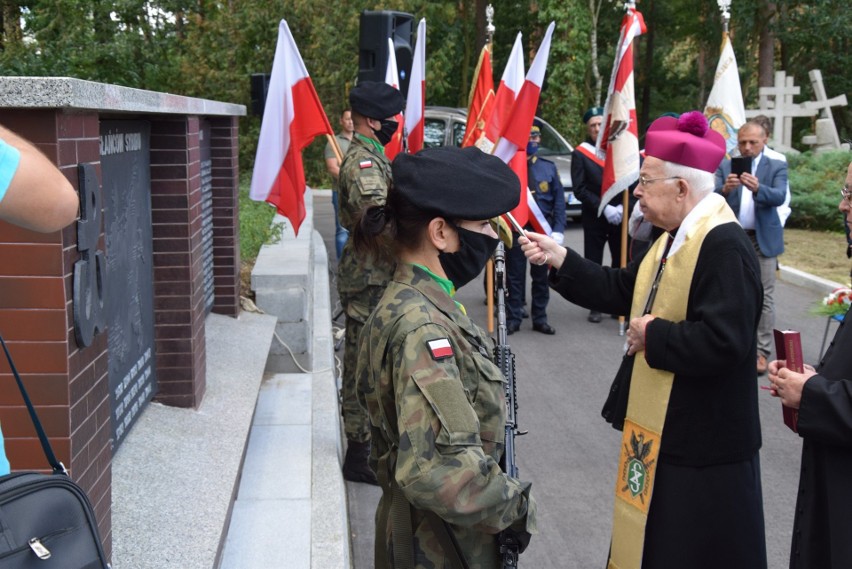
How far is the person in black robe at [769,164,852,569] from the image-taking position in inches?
114

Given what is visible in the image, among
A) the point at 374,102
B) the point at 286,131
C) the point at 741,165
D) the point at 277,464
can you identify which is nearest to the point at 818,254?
→ the point at 741,165

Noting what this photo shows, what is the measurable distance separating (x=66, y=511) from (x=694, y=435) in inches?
85.9

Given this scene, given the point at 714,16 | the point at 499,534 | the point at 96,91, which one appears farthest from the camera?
the point at 714,16

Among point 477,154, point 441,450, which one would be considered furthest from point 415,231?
point 441,450

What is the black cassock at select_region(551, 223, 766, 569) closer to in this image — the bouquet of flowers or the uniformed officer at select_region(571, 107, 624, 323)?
the bouquet of flowers

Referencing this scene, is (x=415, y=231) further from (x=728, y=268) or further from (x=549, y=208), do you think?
(x=549, y=208)

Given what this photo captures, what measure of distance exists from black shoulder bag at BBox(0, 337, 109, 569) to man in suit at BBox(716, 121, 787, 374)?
6700 millimetres

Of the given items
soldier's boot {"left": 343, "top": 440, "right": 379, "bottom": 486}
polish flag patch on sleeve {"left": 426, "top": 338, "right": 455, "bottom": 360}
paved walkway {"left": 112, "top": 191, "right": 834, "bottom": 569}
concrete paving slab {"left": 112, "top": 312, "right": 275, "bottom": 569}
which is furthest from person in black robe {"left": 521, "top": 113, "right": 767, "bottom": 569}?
soldier's boot {"left": 343, "top": 440, "right": 379, "bottom": 486}

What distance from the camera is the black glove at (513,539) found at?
2467 millimetres

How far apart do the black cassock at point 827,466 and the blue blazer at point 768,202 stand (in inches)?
189

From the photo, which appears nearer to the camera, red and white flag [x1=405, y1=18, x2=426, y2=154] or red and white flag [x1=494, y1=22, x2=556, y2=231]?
red and white flag [x1=494, y1=22, x2=556, y2=231]

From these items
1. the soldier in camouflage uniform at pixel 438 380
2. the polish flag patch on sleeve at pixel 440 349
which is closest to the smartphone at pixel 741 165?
the soldier in camouflage uniform at pixel 438 380

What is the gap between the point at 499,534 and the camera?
251 centimetres

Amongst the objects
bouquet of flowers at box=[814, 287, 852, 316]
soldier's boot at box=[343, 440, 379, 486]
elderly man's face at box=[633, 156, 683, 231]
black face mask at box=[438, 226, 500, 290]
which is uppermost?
elderly man's face at box=[633, 156, 683, 231]
